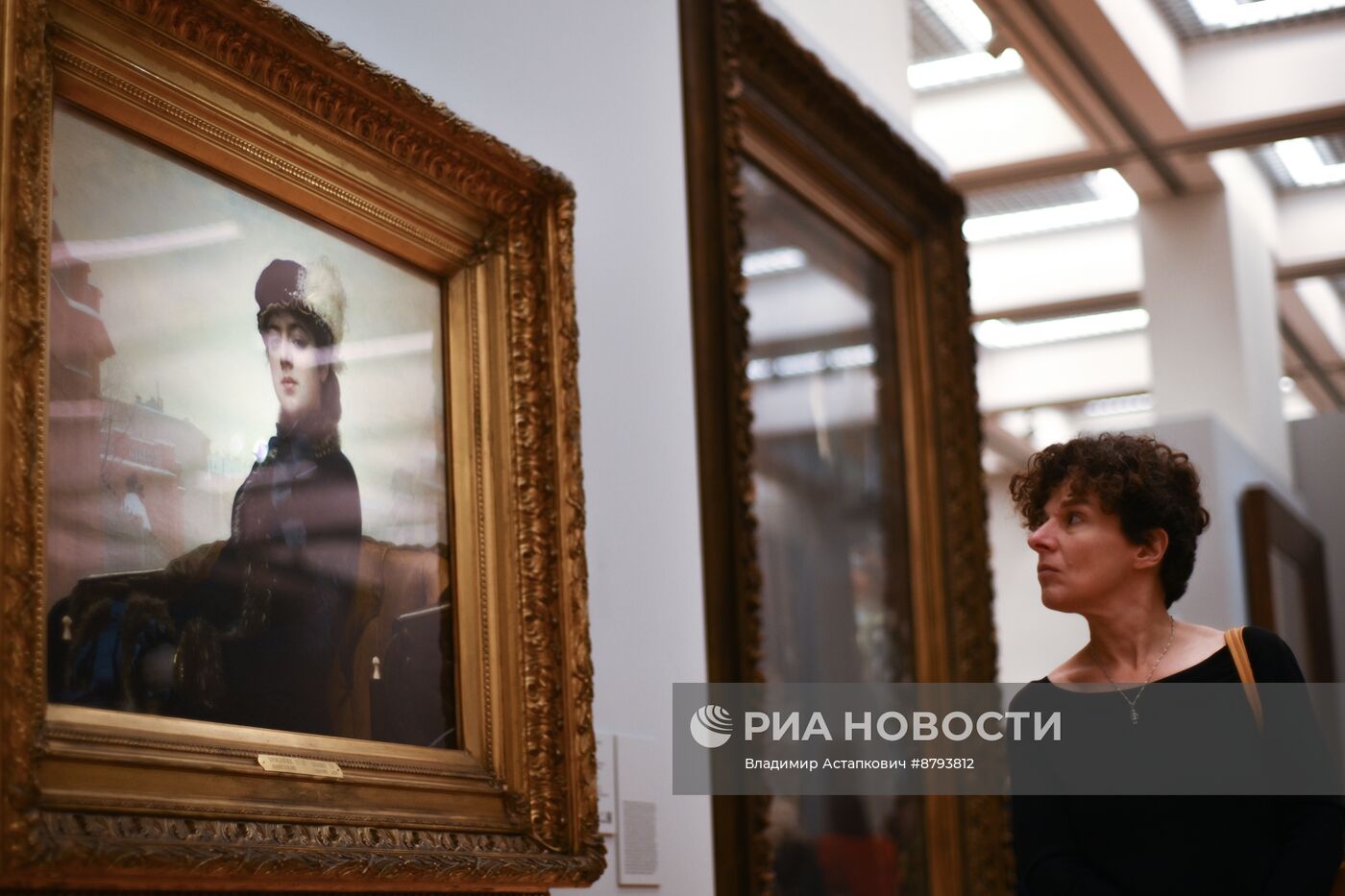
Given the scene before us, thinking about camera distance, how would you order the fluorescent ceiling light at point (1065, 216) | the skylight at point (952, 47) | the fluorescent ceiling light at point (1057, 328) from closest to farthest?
the skylight at point (952, 47) < the fluorescent ceiling light at point (1065, 216) < the fluorescent ceiling light at point (1057, 328)

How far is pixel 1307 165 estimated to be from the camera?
1490cm

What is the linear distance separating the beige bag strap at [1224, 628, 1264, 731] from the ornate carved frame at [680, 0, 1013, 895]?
2724mm

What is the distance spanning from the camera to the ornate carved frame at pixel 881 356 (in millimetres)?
6164

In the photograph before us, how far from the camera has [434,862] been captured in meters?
4.09

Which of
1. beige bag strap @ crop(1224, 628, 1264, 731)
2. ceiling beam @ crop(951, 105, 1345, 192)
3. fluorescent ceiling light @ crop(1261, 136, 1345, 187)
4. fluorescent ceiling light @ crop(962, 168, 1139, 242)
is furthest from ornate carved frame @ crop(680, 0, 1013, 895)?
fluorescent ceiling light @ crop(1261, 136, 1345, 187)

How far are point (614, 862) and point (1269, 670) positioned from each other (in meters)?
2.41

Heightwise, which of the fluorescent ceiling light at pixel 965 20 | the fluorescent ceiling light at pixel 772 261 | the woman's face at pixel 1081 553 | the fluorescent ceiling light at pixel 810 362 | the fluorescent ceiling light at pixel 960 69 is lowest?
the woman's face at pixel 1081 553

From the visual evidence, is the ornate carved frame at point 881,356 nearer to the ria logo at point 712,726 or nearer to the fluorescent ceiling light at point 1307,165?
the ria logo at point 712,726

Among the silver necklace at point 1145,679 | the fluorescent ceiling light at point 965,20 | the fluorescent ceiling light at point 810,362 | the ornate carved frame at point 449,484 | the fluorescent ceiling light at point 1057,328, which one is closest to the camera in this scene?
the ornate carved frame at point 449,484

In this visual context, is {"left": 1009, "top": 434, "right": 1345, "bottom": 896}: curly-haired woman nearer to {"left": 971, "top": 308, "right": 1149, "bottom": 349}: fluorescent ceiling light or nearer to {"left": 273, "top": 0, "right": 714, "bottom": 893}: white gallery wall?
{"left": 273, "top": 0, "right": 714, "bottom": 893}: white gallery wall

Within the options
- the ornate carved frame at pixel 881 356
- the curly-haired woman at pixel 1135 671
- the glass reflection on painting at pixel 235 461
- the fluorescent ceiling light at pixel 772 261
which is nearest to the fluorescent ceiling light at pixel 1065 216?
the ornate carved frame at pixel 881 356

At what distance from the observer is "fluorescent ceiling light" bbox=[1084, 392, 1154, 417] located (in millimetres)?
21234

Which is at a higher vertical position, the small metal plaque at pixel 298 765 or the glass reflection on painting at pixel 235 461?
the glass reflection on painting at pixel 235 461

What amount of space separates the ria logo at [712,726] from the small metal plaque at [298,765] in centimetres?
201
